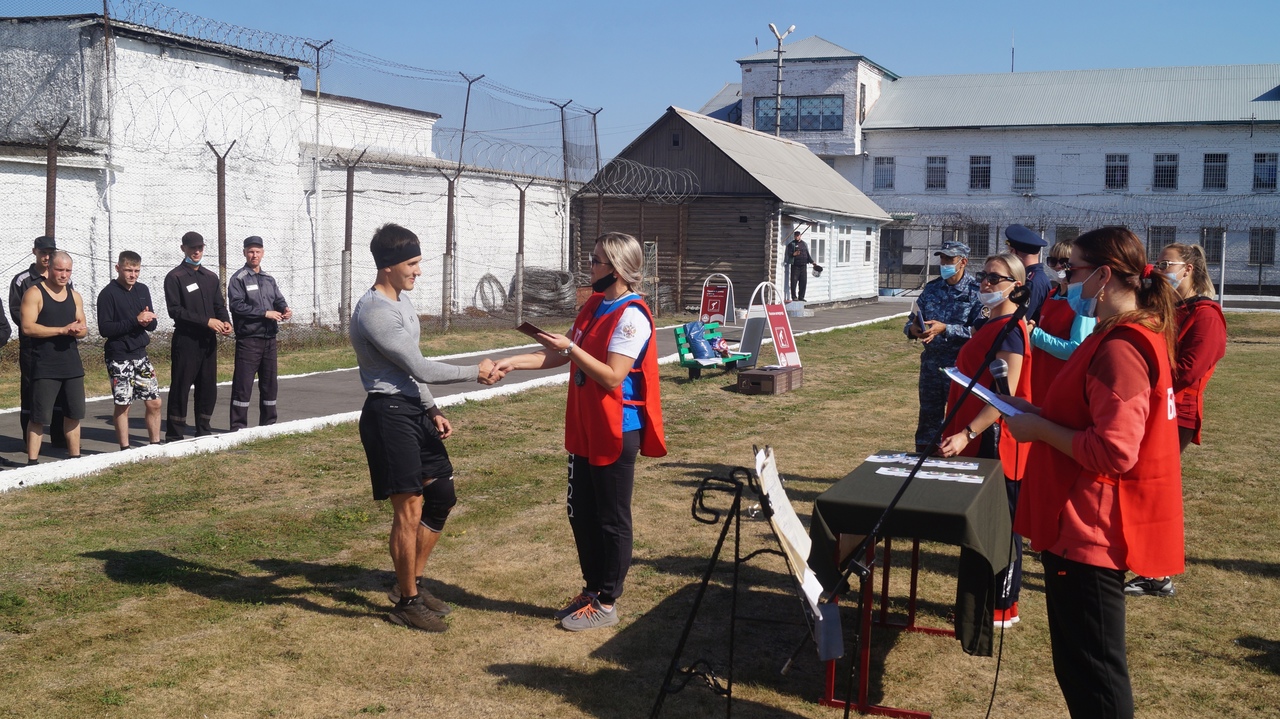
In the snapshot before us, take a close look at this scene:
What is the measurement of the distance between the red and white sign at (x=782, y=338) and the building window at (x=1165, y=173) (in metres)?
40.1

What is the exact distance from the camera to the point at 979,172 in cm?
5038

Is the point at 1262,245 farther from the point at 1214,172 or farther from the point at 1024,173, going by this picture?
the point at 1024,173

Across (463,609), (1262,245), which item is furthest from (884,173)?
(463,609)

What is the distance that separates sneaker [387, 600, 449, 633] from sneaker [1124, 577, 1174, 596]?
3.70 meters

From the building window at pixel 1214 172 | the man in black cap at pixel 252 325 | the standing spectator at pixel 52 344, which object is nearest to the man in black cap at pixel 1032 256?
the man in black cap at pixel 252 325

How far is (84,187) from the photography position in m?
15.4

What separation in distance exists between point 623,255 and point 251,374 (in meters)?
5.98

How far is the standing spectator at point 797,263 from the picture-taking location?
27.4 m

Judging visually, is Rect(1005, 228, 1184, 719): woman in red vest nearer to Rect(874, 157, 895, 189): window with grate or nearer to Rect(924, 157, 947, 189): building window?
Rect(924, 157, 947, 189): building window

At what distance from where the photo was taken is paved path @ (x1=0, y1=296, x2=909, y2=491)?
27.0 ft

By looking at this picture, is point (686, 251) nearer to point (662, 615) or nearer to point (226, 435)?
point (226, 435)

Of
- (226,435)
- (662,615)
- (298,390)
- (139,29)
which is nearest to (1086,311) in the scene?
(662,615)

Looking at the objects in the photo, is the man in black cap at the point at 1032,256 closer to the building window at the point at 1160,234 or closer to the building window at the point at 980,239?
the building window at the point at 980,239

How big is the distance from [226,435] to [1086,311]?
25.1 ft
